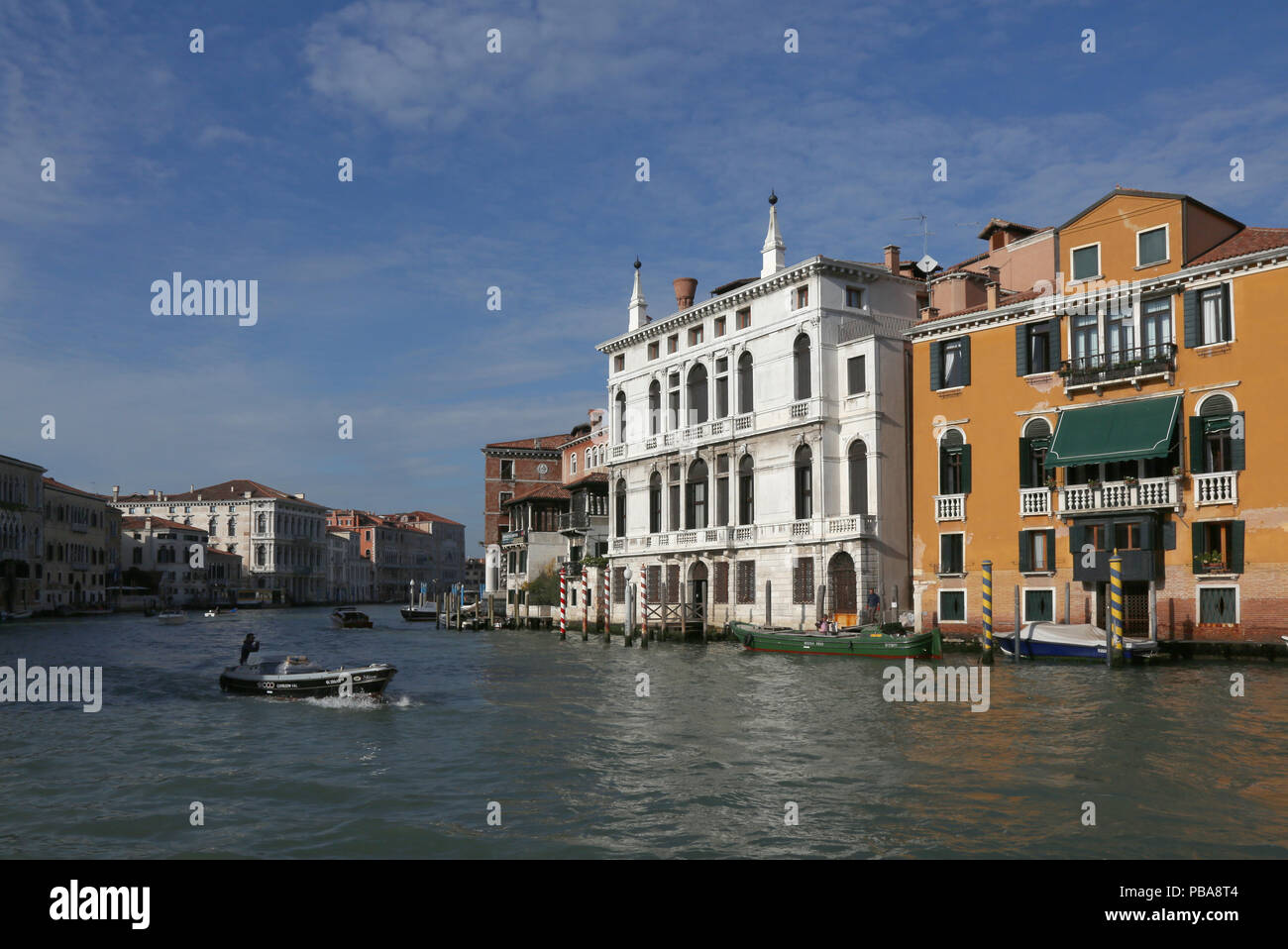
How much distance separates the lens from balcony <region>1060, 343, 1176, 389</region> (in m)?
26.2

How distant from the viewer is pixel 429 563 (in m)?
156

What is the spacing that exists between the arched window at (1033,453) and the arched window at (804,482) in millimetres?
7685

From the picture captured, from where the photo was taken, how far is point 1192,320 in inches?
1021

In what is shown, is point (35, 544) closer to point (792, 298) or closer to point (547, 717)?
point (792, 298)

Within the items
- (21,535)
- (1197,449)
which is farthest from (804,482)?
(21,535)

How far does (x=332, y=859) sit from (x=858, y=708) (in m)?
11.1

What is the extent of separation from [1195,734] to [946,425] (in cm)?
1749

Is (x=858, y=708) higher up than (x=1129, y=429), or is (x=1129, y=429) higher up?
(x=1129, y=429)

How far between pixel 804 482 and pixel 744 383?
4.91 metres

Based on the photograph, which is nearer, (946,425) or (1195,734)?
(1195,734)

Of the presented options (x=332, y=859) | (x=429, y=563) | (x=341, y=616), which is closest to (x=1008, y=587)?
(x=332, y=859)
